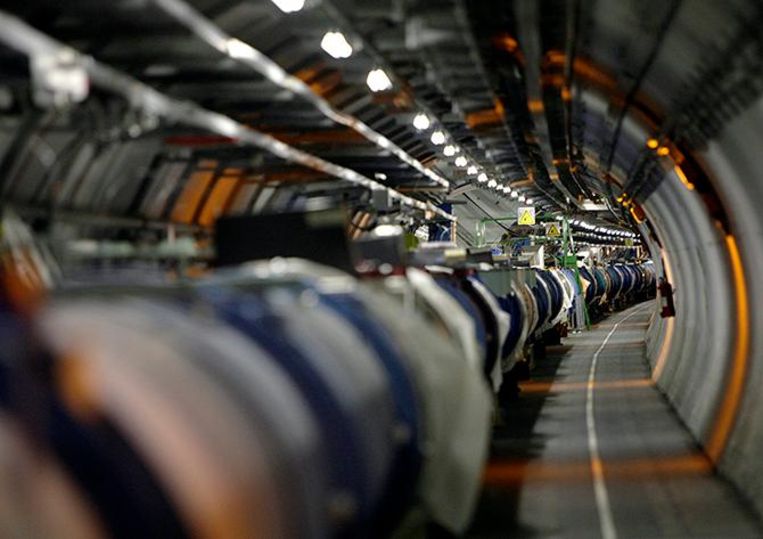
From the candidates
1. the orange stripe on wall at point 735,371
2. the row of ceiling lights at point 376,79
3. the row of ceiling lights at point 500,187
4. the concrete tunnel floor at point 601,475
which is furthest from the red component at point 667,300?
the row of ceiling lights at point 500,187

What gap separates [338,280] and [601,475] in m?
6.60

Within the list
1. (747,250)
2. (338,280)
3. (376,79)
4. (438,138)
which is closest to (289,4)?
(376,79)

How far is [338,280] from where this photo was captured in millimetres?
7875

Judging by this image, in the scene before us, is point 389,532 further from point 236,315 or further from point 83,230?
point 83,230

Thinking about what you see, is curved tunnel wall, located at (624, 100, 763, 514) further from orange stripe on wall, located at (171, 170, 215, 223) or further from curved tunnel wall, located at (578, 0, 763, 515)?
orange stripe on wall, located at (171, 170, 215, 223)

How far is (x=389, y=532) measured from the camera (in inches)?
292

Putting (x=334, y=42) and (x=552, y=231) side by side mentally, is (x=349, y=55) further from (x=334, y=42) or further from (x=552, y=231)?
(x=552, y=231)

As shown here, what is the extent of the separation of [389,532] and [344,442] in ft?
4.98

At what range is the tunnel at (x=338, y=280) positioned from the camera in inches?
177

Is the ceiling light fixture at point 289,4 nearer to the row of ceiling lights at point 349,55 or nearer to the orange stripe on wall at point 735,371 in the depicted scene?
the row of ceiling lights at point 349,55

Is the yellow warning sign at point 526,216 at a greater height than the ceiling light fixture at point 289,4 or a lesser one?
lesser

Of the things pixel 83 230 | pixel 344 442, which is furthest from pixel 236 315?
pixel 83 230

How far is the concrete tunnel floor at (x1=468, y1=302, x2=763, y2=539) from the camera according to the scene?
37.0ft

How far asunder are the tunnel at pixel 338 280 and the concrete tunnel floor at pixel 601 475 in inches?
2.2
